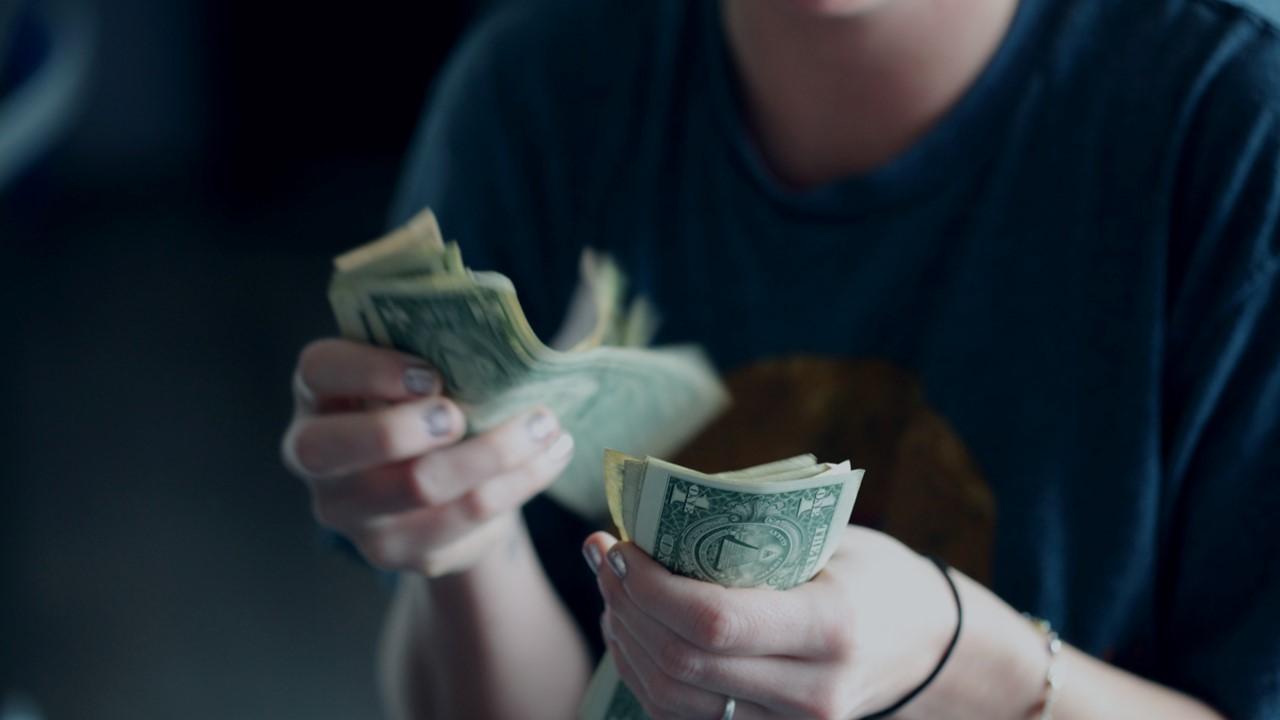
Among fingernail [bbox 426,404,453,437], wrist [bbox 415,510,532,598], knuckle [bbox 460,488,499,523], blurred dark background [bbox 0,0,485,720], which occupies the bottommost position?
blurred dark background [bbox 0,0,485,720]

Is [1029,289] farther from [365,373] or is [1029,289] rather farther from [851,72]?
[365,373]

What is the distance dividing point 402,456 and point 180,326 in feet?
7.38

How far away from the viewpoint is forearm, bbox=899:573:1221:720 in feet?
1.90

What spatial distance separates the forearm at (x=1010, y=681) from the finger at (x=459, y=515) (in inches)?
8.3

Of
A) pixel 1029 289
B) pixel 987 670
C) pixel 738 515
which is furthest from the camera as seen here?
pixel 1029 289

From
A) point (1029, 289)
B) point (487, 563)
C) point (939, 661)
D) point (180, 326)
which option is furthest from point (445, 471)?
point (180, 326)

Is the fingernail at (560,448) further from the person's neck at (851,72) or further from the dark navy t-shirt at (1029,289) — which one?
the person's neck at (851,72)

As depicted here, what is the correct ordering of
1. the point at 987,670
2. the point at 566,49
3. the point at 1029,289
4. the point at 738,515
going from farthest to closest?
the point at 566,49
the point at 1029,289
the point at 987,670
the point at 738,515

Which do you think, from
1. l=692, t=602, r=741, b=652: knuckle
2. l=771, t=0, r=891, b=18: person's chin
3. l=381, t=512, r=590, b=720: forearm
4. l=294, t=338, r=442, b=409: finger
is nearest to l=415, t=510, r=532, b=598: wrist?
l=381, t=512, r=590, b=720: forearm

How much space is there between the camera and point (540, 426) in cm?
63

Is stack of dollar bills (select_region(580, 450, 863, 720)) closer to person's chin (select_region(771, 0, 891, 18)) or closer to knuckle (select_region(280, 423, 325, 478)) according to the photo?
knuckle (select_region(280, 423, 325, 478))

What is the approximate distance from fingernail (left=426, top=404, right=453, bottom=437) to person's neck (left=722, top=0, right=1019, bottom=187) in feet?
1.01

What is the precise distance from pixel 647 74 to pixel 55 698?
1.38m

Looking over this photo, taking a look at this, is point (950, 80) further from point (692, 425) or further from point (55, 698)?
point (55, 698)
